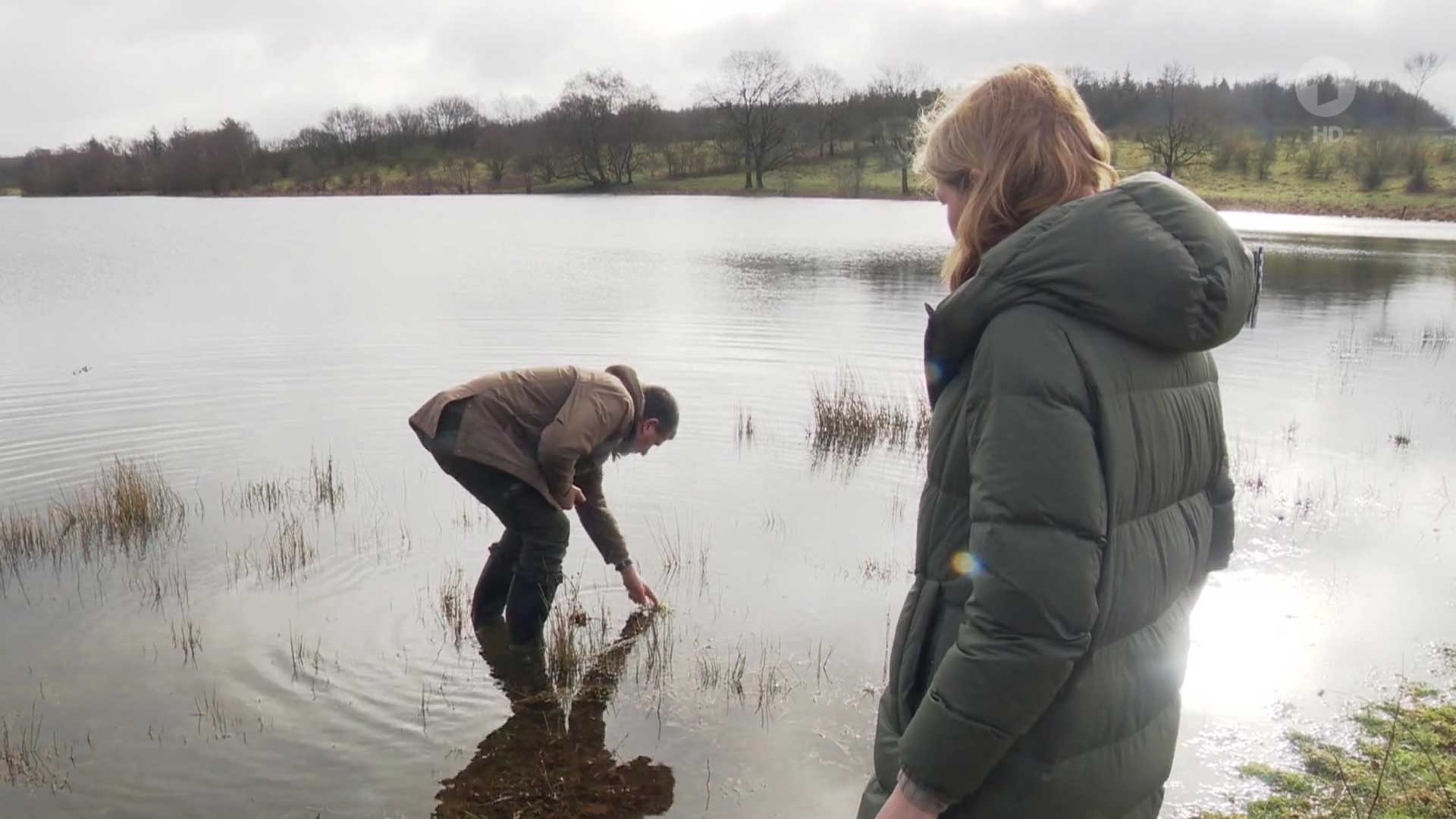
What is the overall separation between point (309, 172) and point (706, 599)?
290ft

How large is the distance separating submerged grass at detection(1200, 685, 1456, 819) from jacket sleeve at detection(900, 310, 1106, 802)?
300cm

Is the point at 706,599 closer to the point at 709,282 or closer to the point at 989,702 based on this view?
the point at 989,702

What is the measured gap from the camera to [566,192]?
80.8 m

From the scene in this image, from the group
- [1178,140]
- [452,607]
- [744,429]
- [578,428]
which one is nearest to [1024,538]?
[578,428]

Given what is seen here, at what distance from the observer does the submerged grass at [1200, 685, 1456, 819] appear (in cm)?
430

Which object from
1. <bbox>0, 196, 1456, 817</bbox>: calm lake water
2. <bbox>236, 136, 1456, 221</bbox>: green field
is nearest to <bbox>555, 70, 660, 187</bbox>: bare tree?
<bbox>236, 136, 1456, 221</bbox>: green field

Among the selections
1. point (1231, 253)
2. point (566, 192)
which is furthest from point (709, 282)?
point (566, 192)

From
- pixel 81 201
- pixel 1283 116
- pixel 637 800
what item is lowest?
pixel 637 800

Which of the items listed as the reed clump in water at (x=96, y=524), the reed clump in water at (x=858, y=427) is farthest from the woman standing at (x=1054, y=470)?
the reed clump in water at (x=858, y=427)

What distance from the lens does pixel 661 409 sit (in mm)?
5625

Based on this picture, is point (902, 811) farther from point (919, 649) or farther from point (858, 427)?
point (858, 427)

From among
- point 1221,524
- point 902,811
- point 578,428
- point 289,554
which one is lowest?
point 289,554

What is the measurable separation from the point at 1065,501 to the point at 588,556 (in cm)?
637

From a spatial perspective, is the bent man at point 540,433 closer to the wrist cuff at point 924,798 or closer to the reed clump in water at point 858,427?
the wrist cuff at point 924,798
